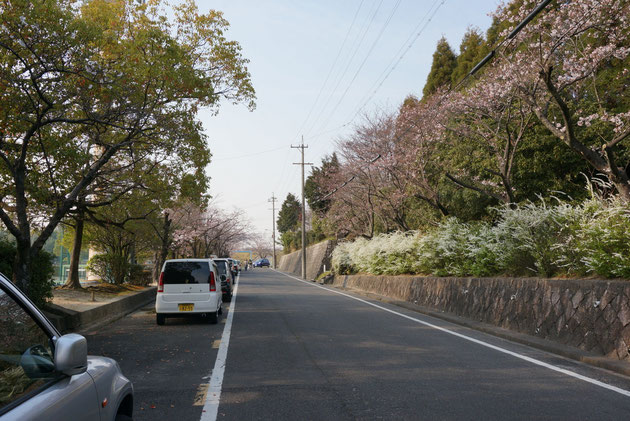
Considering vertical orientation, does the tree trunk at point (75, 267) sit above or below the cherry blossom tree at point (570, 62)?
below

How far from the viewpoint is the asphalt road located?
530cm

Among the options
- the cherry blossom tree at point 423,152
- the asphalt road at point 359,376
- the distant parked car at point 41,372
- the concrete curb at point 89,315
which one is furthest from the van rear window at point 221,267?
the distant parked car at point 41,372

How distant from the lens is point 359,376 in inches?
269

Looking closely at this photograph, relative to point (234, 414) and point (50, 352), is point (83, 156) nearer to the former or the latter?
point (234, 414)

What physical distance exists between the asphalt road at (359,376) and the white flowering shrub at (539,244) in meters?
2.11

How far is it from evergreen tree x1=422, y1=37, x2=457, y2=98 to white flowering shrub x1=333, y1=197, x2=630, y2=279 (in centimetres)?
2014

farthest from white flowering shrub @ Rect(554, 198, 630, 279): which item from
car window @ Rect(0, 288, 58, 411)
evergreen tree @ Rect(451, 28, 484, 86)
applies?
evergreen tree @ Rect(451, 28, 484, 86)

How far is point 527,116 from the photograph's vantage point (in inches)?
693

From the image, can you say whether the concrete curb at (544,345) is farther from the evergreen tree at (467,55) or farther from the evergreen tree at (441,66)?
the evergreen tree at (441,66)

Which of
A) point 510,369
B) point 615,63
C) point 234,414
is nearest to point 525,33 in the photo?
point 615,63

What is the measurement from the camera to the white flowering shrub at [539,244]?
29.7 feet

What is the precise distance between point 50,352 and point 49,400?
526 millimetres

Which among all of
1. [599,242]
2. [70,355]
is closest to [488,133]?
[599,242]

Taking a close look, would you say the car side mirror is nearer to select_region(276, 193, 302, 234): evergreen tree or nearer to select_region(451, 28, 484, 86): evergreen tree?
select_region(451, 28, 484, 86): evergreen tree
